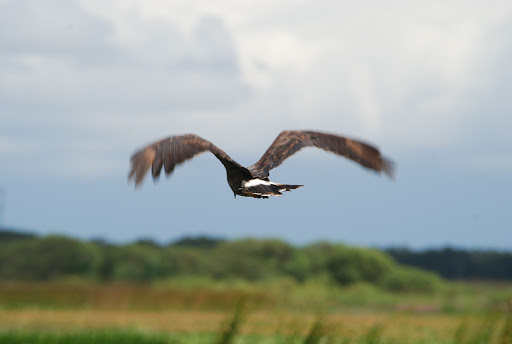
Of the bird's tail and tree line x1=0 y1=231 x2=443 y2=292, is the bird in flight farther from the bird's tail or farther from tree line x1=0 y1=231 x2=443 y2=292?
tree line x1=0 y1=231 x2=443 y2=292

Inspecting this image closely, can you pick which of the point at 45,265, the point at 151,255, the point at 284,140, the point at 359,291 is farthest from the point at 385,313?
the point at 284,140

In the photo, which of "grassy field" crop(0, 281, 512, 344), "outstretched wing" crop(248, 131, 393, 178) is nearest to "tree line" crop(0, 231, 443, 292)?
"grassy field" crop(0, 281, 512, 344)

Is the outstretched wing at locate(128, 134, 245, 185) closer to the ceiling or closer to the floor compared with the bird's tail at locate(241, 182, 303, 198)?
closer to the ceiling

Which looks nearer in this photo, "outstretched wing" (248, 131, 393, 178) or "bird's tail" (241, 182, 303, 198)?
"bird's tail" (241, 182, 303, 198)

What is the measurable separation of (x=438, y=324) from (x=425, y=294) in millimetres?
12876

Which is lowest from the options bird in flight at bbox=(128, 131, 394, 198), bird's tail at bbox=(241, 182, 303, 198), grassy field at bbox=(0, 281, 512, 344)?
grassy field at bbox=(0, 281, 512, 344)

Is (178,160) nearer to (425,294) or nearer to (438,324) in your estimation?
(438,324)

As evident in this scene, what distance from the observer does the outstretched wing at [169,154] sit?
Result: 14.3ft

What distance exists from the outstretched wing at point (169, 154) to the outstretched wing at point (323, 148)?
0.92 metres

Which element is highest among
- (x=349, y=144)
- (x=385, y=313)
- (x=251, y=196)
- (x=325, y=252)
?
(x=349, y=144)

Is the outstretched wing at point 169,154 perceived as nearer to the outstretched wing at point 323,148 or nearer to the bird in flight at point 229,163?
the bird in flight at point 229,163

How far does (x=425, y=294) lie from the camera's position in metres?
46.0

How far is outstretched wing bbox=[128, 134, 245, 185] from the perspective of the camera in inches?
172

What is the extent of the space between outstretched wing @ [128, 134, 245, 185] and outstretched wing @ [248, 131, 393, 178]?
92cm
